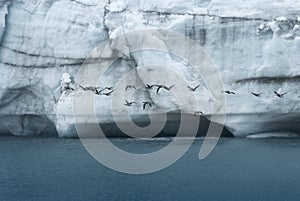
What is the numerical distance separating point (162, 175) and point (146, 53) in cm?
240

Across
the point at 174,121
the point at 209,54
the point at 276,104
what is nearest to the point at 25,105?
the point at 174,121

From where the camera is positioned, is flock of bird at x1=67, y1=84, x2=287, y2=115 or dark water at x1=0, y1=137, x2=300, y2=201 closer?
dark water at x1=0, y1=137, x2=300, y2=201

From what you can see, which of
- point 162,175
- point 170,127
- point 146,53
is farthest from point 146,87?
point 162,175

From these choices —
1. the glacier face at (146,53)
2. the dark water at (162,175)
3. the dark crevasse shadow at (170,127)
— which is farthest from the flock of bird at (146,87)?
the dark water at (162,175)

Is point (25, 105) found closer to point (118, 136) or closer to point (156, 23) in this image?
point (118, 136)

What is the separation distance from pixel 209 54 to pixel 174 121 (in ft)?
4.48

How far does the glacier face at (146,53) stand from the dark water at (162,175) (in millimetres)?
609

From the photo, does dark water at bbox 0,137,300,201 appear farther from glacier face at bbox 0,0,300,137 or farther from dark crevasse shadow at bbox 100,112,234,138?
glacier face at bbox 0,0,300,137

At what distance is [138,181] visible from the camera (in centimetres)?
1001

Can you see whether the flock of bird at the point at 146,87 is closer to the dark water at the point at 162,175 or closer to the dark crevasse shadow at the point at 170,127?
the dark crevasse shadow at the point at 170,127

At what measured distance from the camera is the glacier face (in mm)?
11531

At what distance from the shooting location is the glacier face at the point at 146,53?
11531mm

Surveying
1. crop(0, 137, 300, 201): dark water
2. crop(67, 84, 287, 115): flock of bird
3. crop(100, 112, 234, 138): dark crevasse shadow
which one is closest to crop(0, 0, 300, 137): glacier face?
crop(67, 84, 287, 115): flock of bird

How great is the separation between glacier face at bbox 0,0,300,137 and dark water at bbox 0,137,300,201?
24.0 inches
